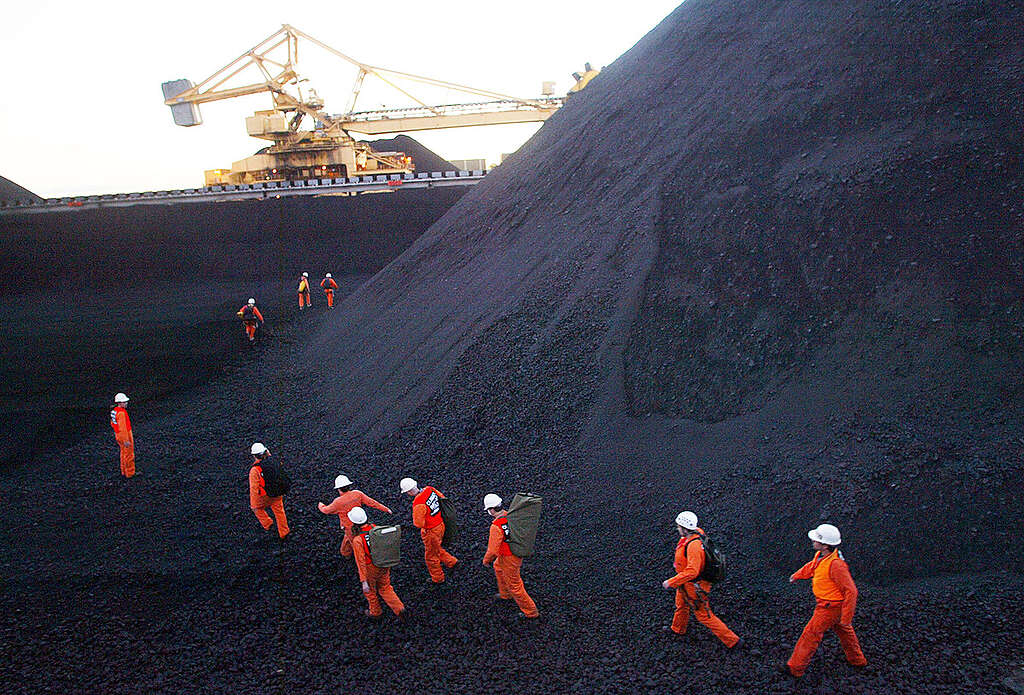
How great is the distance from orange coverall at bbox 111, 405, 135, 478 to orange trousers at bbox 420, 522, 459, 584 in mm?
5256

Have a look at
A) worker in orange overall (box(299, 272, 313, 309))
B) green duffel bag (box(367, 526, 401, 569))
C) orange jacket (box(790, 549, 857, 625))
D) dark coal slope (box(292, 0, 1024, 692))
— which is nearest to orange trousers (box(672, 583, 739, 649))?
dark coal slope (box(292, 0, 1024, 692))

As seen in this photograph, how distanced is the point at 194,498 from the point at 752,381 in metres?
7.25

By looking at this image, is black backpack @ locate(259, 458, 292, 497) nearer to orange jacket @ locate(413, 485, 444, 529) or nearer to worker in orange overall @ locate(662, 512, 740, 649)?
orange jacket @ locate(413, 485, 444, 529)

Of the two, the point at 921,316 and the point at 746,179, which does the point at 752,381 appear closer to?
the point at 921,316

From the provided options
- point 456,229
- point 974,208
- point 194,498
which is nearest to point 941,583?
point 974,208

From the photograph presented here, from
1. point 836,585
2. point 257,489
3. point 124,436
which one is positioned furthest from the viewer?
point 124,436

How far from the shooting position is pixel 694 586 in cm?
530

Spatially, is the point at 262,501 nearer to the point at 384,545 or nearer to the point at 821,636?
the point at 384,545

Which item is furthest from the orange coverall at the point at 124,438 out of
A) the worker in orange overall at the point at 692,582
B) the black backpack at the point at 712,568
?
the black backpack at the point at 712,568

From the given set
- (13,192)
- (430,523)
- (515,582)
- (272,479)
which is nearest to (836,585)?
(515,582)

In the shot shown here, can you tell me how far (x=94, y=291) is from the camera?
27328 mm

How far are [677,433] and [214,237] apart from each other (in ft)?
85.3

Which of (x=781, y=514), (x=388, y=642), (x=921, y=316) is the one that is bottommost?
(x=388, y=642)

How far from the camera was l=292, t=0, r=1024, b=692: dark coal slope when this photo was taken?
6.60 metres
